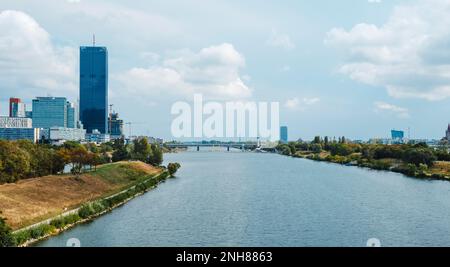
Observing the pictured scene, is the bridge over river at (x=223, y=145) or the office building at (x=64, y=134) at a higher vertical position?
the office building at (x=64, y=134)

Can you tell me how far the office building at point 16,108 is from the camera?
15638cm

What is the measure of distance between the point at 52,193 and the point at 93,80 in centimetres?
15020

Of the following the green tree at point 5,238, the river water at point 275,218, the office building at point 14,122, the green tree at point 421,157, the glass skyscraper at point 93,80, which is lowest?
the river water at point 275,218

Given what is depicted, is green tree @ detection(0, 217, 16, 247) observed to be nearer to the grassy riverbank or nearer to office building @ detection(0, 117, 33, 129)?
the grassy riverbank

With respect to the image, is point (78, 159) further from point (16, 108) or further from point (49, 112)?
point (16, 108)

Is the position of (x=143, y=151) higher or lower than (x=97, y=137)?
lower

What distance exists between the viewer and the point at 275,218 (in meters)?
22.0

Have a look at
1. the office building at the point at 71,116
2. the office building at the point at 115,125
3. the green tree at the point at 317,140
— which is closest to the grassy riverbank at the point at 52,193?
the green tree at the point at 317,140

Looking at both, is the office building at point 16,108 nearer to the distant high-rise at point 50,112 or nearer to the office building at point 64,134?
the distant high-rise at point 50,112

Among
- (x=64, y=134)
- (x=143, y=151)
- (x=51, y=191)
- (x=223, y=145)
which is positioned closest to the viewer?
(x=51, y=191)

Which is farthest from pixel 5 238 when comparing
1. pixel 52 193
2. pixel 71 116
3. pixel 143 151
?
pixel 71 116

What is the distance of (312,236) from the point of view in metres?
18.1

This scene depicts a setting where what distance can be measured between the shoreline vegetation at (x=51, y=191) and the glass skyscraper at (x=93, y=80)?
130 meters
